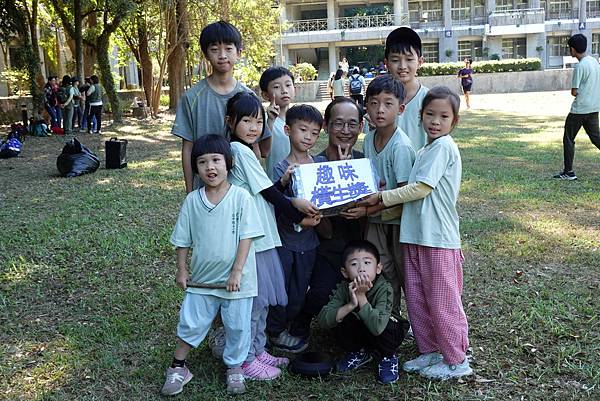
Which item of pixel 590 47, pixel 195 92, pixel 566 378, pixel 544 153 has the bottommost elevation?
pixel 566 378

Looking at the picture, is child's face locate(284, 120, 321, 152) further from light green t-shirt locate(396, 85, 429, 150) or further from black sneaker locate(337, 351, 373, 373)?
black sneaker locate(337, 351, 373, 373)

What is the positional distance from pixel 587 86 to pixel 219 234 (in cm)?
610

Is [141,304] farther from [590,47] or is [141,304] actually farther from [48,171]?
[590,47]

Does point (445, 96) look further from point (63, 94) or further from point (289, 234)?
point (63, 94)

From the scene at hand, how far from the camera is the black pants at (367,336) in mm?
2984

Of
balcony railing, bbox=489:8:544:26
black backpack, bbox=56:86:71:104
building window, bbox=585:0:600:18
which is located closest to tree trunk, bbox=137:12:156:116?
black backpack, bbox=56:86:71:104

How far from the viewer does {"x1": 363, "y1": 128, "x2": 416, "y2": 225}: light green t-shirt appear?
9.85 ft

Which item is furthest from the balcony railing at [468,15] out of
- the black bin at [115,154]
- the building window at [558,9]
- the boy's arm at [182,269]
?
the boy's arm at [182,269]

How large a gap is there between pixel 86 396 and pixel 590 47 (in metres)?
41.5

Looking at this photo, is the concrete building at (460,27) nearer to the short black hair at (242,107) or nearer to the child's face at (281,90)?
the child's face at (281,90)

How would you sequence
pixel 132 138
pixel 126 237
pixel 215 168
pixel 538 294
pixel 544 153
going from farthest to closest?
pixel 132 138
pixel 544 153
pixel 126 237
pixel 538 294
pixel 215 168

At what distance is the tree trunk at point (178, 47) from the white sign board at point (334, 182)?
56.5ft

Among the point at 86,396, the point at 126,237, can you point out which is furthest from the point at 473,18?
the point at 86,396

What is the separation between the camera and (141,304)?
13.4 feet
